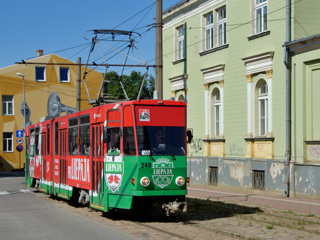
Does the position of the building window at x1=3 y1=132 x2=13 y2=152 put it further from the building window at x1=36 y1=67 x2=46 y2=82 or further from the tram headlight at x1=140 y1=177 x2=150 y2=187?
the tram headlight at x1=140 y1=177 x2=150 y2=187

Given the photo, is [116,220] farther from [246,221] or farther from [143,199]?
[246,221]

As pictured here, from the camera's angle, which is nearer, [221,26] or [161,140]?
[161,140]

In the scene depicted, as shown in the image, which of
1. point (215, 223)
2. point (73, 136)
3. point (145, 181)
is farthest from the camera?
point (73, 136)

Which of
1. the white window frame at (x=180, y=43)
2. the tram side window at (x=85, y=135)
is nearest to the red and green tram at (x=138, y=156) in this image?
the tram side window at (x=85, y=135)

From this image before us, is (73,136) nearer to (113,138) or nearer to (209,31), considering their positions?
(113,138)

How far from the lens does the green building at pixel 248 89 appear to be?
19.0 meters

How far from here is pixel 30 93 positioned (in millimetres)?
54625

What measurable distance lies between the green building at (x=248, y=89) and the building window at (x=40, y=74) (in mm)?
28396

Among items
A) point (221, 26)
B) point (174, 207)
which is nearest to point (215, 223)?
point (174, 207)

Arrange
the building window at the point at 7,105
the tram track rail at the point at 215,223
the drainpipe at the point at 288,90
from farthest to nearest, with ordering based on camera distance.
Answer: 1. the building window at the point at 7,105
2. the drainpipe at the point at 288,90
3. the tram track rail at the point at 215,223

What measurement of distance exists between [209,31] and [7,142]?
1288 inches

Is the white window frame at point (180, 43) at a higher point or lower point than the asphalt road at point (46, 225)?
higher

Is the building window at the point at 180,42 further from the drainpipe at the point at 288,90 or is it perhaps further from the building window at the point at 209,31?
the drainpipe at the point at 288,90

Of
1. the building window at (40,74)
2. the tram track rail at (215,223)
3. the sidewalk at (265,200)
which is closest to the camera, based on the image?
the tram track rail at (215,223)
